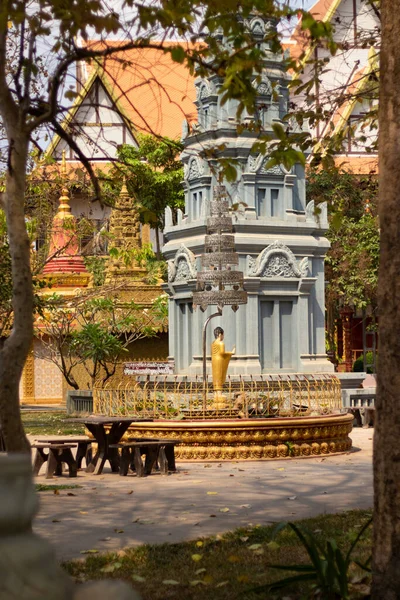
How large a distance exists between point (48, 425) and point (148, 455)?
10.7 m

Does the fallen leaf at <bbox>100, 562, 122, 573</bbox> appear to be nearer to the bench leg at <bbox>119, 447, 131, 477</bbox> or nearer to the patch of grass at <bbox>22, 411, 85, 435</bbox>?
the bench leg at <bbox>119, 447, 131, 477</bbox>

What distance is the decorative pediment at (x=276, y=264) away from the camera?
23.6 meters

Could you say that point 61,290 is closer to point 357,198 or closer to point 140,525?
point 357,198

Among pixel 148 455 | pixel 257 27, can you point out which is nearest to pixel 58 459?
pixel 148 455

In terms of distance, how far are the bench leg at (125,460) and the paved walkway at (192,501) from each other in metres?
0.12

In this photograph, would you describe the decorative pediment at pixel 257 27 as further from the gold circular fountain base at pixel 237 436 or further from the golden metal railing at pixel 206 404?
the gold circular fountain base at pixel 237 436

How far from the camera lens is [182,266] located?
24297 mm

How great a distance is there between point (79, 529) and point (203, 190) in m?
15.0

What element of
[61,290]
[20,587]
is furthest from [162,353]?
[20,587]

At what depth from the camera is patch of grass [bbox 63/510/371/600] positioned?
7.55 meters

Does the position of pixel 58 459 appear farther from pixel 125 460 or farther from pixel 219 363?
pixel 219 363

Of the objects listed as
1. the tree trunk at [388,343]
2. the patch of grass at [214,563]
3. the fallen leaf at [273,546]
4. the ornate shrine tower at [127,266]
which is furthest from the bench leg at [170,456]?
the ornate shrine tower at [127,266]

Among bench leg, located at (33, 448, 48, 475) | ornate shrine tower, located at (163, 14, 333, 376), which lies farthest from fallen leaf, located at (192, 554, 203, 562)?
ornate shrine tower, located at (163, 14, 333, 376)

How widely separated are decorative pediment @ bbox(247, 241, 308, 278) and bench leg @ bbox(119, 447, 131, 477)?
29.3 feet
